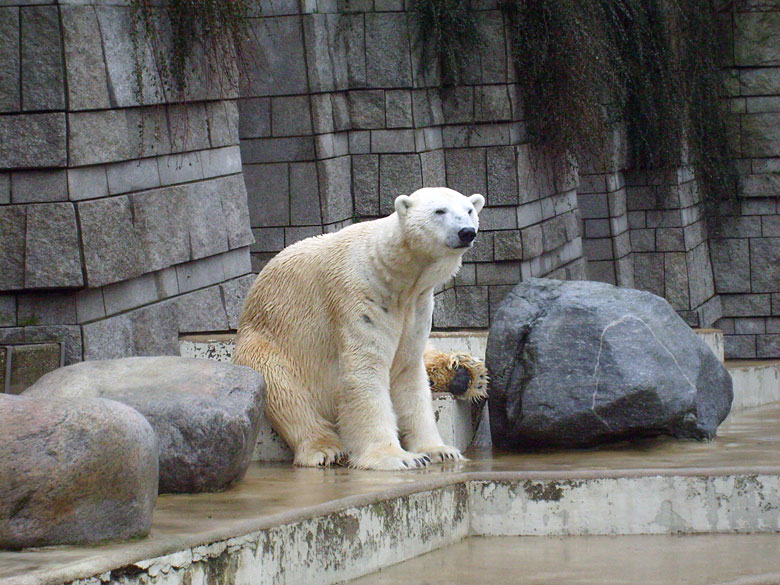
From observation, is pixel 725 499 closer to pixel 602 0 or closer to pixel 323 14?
pixel 323 14

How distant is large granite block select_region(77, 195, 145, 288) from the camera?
494 centimetres

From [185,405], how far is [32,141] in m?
1.54

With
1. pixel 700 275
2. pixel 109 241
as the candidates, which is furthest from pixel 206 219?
pixel 700 275

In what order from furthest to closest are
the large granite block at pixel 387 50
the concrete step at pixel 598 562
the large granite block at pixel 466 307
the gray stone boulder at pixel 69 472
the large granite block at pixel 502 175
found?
the large granite block at pixel 466 307 → the large granite block at pixel 502 175 → the large granite block at pixel 387 50 → the concrete step at pixel 598 562 → the gray stone boulder at pixel 69 472

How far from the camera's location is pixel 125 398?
3.92m

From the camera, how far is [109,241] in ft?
16.6

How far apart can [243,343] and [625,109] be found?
578 cm

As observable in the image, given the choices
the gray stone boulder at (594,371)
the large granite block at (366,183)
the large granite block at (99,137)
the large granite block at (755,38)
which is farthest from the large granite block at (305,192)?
the large granite block at (755,38)

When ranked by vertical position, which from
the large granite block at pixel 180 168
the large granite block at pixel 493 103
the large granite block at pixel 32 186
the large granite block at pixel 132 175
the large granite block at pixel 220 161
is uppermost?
the large granite block at pixel 493 103

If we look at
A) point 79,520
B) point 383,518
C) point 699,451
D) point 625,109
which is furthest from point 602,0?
point 79,520

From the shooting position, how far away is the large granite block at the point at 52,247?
4836 millimetres

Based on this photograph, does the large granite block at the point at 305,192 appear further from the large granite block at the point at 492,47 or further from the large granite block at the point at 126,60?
the large granite block at the point at 126,60

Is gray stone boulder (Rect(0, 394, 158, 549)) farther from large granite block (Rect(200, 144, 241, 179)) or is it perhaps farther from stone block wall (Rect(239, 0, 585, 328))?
stone block wall (Rect(239, 0, 585, 328))

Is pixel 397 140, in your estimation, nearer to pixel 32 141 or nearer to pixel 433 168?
pixel 433 168
